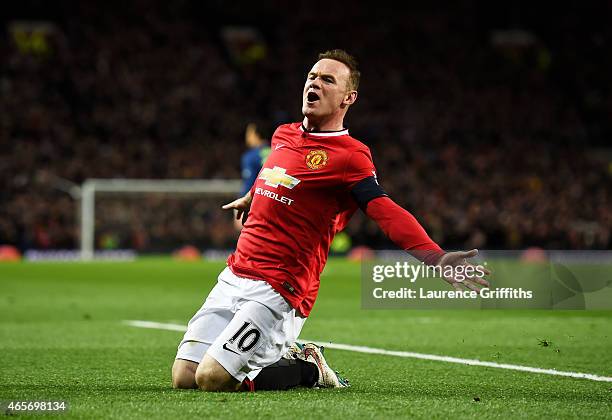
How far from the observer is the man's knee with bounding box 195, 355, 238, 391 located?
588 centimetres

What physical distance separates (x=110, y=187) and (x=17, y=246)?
10.6 feet

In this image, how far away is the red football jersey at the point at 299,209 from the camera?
6.03 metres

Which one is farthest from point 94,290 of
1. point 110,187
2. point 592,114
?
point 592,114

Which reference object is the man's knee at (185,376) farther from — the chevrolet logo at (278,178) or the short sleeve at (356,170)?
the short sleeve at (356,170)

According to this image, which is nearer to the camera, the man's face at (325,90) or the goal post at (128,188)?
the man's face at (325,90)

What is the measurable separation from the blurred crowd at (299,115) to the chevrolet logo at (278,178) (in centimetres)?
2283

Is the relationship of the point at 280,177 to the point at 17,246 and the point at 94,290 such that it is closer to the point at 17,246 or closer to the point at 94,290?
the point at 94,290

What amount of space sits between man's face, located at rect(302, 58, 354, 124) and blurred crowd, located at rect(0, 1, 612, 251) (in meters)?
22.9

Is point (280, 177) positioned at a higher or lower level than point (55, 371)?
higher

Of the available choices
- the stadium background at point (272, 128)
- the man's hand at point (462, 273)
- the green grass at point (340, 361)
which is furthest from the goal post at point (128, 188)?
the man's hand at point (462, 273)

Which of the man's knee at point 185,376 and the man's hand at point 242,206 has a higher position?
the man's hand at point 242,206

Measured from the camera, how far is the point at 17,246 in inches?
1137

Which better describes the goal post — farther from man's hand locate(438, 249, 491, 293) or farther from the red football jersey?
man's hand locate(438, 249, 491, 293)

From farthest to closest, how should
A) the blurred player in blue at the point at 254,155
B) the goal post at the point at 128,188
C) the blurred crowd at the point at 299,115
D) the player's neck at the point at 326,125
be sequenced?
the blurred crowd at the point at 299,115 → the goal post at the point at 128,188 → the blurred player in blue at the point at 254,155 → the player's neck at the point at 326,125
